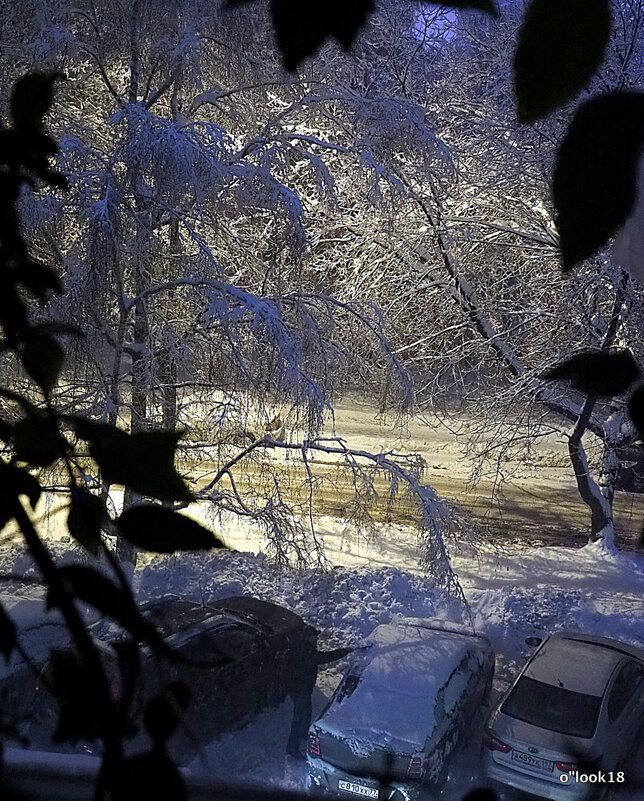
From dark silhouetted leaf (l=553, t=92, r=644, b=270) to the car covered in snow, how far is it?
1.05ft

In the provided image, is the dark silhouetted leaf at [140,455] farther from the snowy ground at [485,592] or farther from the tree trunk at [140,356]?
the tree trunk at [140,356]

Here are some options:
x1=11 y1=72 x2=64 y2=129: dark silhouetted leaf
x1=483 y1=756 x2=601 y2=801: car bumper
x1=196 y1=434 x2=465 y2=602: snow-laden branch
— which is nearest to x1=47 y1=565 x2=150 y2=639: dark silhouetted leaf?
x1=11 y1=72 x2=64 y2=129: dark silhouetted leaf

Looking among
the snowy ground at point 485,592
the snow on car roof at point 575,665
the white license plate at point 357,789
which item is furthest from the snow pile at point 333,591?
the white license plate at point 357,789

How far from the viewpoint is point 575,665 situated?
826 mm

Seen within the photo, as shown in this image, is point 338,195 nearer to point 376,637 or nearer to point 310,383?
point 310,383

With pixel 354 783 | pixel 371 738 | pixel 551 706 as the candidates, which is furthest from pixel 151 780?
pixel 551 706

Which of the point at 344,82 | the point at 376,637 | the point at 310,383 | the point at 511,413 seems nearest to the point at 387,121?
the point at 344,82

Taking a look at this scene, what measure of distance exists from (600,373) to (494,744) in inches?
21.2

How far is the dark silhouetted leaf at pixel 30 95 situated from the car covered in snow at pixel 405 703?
339mm

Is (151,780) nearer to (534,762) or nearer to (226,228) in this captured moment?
(534,762)

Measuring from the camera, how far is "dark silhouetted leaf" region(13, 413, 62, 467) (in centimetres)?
18

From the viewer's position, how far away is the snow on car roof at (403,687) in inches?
27.8

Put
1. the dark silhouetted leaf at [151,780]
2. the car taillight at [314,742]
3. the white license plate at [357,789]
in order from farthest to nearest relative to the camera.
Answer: the car taillight at [314,742] < the white license plate at [357,789] < the dark silhouetted leaf at [151,780]

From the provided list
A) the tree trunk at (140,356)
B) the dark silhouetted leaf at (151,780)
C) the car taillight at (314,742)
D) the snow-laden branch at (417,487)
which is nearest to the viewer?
the dark silhouetted leaf at (151,780)
